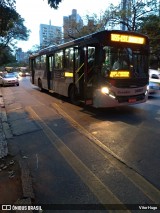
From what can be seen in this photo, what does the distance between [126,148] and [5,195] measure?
125 inches

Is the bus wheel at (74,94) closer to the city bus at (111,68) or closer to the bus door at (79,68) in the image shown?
the city bus at (111,68)

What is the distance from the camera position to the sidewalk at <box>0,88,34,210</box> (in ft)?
13.6

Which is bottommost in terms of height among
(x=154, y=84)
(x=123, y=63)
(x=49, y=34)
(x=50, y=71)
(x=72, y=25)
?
(x=154, y=84)

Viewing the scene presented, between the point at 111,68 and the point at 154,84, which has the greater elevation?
the point at 111,68

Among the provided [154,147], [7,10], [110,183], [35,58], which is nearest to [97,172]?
[110,183]

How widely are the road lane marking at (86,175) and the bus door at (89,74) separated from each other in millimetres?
2837

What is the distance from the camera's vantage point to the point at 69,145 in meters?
6.86

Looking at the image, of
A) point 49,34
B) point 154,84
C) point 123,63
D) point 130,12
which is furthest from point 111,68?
point 49,34

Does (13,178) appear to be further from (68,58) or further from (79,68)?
(68,58)

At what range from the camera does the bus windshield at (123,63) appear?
9852 millimetres

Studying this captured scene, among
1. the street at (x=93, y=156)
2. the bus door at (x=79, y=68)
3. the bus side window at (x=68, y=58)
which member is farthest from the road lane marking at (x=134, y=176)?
the bus side window at (x=68, y=58)

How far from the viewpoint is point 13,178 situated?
4.96 metres

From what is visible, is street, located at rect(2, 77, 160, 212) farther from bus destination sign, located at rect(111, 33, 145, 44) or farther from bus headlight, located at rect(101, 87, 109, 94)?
bus destination sign, located at rect(111, 33, 145, 44)

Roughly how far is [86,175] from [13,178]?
1.34 meters
